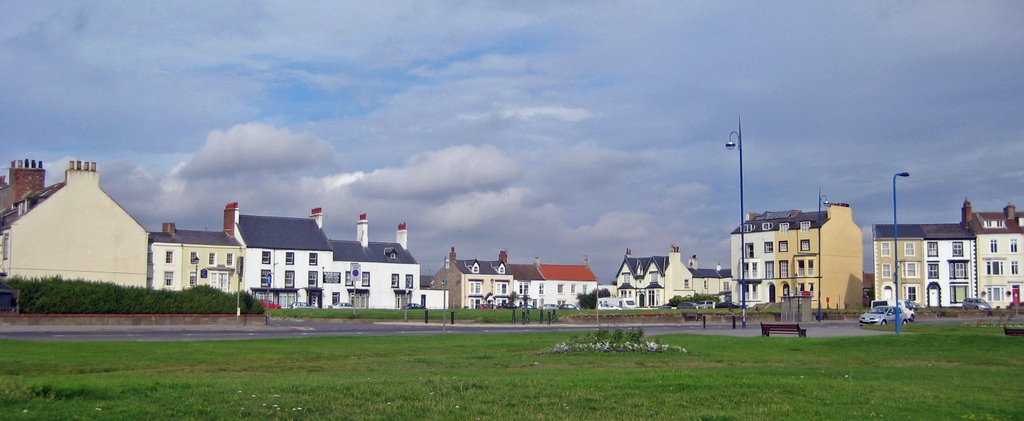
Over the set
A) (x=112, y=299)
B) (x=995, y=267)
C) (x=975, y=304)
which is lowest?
(x=975, y=304)

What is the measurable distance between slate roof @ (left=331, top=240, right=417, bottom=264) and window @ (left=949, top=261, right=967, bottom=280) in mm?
65313

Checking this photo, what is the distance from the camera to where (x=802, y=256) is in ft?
360

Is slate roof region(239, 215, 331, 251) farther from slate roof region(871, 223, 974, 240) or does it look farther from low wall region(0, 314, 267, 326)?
slate roof region(871, 223, 974, 240)

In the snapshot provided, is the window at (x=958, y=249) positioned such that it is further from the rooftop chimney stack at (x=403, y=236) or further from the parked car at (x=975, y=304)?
the rooftop chimney stack at (x=403, y=236)

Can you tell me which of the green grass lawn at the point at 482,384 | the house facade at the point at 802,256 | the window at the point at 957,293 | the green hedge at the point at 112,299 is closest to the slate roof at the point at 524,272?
the house facade at the point at 802,256

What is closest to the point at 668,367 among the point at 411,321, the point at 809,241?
the point at 411,321

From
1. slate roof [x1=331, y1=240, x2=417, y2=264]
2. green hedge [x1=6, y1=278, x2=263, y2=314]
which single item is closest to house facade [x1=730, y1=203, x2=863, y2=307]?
slate roof [x1=331, y1=240, x2=417, y2=264]

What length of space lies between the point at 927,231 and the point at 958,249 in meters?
4.24

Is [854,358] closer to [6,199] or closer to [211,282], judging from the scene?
[6,199]

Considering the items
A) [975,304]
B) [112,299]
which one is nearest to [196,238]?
[112,299]

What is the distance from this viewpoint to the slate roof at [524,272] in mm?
139250

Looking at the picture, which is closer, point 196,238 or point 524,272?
point 196,238

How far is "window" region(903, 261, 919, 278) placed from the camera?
11681 cm

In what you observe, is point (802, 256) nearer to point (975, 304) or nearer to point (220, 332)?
point (975, 304)
